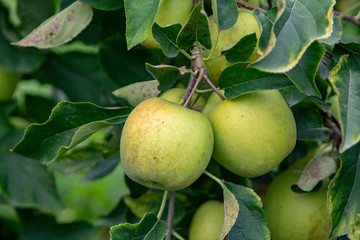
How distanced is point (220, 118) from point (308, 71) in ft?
0.59

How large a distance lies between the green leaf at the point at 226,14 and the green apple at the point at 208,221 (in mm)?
449

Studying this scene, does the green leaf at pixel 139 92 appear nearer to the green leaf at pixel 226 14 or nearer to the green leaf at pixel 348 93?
the green leaf at pixel 226 14

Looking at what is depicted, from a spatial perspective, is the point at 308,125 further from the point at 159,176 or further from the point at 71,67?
the point at 71,67

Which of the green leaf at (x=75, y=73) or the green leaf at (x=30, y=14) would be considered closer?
the green leaf at (x=30, y=14)

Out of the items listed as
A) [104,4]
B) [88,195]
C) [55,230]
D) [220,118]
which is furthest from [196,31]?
[88,195]

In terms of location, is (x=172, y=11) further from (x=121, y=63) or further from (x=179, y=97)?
(x=121, y=63)

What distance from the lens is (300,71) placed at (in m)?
0.75

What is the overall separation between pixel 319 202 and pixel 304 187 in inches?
4.2

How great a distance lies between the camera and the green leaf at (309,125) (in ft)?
3.53

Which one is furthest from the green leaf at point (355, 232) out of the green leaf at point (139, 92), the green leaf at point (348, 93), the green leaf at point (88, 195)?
the green leaf at point (88, 195)

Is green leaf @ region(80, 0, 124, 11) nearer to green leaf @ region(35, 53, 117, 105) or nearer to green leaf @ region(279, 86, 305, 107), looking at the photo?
green leaf @ region(279, 86, 305, 107)

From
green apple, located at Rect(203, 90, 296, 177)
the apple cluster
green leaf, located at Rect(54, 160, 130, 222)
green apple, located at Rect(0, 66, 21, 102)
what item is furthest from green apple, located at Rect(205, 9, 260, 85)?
green leaf, located at Rect(54, 160, 130, 222)

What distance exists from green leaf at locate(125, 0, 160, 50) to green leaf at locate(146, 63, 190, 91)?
0.06 meters

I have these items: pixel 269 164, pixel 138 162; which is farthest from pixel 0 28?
pixel 269 164
